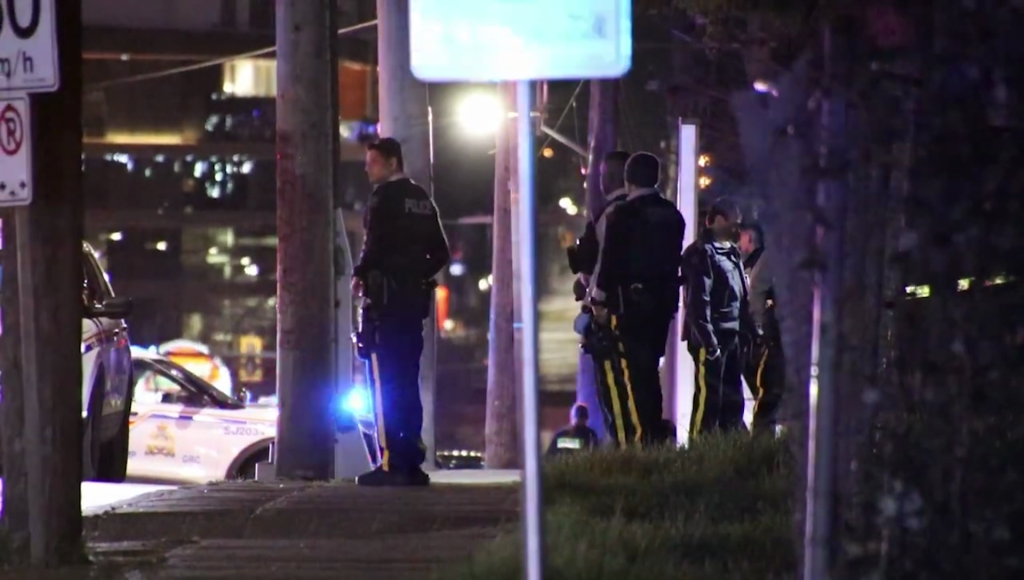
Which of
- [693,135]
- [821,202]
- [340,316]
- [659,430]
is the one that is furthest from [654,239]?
[821,202]

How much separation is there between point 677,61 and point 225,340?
17346mm

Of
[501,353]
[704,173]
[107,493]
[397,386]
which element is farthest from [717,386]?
[501,353]

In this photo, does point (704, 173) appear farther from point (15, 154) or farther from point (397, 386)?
point (15, 154)

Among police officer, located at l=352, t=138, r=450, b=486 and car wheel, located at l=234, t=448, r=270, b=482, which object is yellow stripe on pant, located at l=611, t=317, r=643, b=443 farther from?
car wheel, located at l=234, t=448, r=270, b=482

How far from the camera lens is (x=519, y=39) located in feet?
14.8

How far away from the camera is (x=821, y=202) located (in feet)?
15.0

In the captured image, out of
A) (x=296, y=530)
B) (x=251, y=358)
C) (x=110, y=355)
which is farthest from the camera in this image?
(x=251, y=358)

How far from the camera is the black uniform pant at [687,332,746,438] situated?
1003 cm

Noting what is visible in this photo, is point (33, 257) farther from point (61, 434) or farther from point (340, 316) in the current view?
point (340, 316)

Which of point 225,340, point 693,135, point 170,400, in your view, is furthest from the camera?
point 225,340

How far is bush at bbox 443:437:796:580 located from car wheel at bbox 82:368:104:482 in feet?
12.1

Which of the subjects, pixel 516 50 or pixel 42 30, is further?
pixel 42 30

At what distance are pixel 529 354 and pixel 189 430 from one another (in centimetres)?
1020

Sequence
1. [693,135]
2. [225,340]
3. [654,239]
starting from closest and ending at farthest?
[654,239], [693,135], [225,340]
